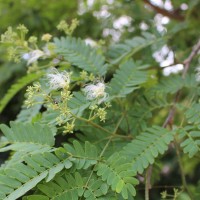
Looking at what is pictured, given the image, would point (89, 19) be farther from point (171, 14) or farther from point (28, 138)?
point (28, 138)

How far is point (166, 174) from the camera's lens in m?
3.68

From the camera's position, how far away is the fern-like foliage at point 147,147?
1203mm

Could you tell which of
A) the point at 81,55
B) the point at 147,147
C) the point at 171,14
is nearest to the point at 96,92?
the point at 147,147

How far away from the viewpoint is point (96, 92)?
1.20m

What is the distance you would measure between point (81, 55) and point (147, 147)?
1.45 ft

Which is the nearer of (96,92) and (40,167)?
(40,167)

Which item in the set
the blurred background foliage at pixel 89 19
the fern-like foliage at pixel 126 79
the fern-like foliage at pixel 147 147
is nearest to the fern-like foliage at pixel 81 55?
the fern-like foliage at pixel 126 79

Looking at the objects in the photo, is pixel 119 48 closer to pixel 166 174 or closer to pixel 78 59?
pixel 78 59

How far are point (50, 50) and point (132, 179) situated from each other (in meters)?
0.66

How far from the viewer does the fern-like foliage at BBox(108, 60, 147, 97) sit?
1403 mm

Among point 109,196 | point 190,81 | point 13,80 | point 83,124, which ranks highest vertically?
point 13,80

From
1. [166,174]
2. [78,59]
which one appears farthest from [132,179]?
[166,174]

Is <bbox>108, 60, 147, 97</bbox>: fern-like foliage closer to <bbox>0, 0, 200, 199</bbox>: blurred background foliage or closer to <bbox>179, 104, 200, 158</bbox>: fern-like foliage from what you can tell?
<bbox>179, 104, 200, 158</bbox>: fern-like foliage

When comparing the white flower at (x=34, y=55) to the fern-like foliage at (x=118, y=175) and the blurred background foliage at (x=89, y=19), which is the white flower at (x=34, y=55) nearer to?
the fern-like foliage at (x=118, y=175)
